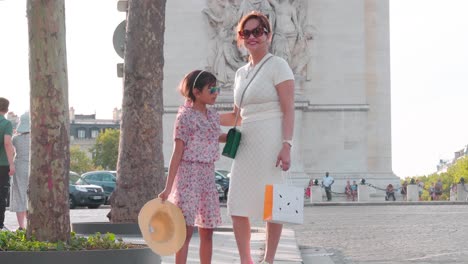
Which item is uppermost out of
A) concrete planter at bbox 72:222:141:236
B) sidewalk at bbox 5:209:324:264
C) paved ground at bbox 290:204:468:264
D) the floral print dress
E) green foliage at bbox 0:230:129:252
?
the floral print dress

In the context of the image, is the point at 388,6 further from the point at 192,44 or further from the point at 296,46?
the point at 192,44

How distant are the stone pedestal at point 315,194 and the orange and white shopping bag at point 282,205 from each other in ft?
94.4

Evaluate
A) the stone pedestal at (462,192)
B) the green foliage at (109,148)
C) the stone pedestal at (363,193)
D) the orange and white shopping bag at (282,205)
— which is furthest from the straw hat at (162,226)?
the green foliage at (109,148)

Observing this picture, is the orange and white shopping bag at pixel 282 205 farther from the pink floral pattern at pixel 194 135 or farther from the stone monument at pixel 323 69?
the stone monument at pixel 323 69

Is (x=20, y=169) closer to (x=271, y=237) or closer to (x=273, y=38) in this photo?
(x=271, y=237)

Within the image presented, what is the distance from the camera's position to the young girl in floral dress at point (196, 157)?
8281 millimetres

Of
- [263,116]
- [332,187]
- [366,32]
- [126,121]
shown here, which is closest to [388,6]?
[366,32]

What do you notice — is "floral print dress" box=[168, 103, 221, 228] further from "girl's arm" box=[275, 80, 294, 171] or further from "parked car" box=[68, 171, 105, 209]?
"parked car" box=[68, 171, 105, 209]

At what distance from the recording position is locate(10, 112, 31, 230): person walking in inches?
570

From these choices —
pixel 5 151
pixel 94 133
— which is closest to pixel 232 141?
pixel 5 151

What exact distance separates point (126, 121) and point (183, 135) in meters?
6.23

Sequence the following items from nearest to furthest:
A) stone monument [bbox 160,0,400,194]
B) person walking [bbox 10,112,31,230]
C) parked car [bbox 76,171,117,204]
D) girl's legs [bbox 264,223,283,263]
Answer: girl's legs [bbox 264,223,283,263] → person walking [bbox 10,112,31,230] → stone monument [bbox 160,0,400,194] → parked car [bbox 76,171,117,204]

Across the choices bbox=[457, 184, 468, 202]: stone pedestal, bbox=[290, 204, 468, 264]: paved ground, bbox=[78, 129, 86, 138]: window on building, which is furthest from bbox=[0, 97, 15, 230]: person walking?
bbox=[78, 129, 86, 138]: window on building

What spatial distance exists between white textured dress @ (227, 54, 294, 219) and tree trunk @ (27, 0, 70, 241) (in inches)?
46.1
